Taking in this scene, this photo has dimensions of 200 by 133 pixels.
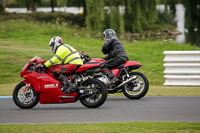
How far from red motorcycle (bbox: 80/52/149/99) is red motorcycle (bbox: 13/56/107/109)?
3.22 feet

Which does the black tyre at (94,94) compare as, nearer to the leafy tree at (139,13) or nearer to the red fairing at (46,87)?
the red fairing at (46,87)

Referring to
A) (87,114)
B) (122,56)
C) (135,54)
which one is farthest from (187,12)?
(87,114)

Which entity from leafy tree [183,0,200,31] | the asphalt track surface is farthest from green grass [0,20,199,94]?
leafy tree [183,0,200,31]

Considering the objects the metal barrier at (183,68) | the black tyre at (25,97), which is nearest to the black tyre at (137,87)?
the black tyre at (25,97)

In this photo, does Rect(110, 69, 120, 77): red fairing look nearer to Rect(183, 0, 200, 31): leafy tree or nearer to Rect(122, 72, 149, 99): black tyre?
Rect(122, 72, 149, 99): black tyre

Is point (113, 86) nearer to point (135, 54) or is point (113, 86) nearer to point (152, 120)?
point (152, 120)

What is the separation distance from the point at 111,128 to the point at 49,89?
9.59ft

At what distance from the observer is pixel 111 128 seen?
7426 millimetres

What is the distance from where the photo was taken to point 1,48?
2088 centimetres

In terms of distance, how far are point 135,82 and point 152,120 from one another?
2970 millimetres

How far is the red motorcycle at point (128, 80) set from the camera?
11.1m

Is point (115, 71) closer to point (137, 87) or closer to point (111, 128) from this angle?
point (137, 87)

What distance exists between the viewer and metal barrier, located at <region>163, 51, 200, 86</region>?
13.5 meters

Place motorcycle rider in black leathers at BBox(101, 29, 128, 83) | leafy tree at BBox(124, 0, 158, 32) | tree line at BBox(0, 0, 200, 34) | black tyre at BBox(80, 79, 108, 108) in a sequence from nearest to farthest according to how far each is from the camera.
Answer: black tyre at BBox(80, 79, 108, 108), motorcycle rider in black leathers at BBox(101, 29, 128, 83), tree line at BBox(0, 0, 200, 34), leafy tree at BBox(124, 0, 158, 32)
